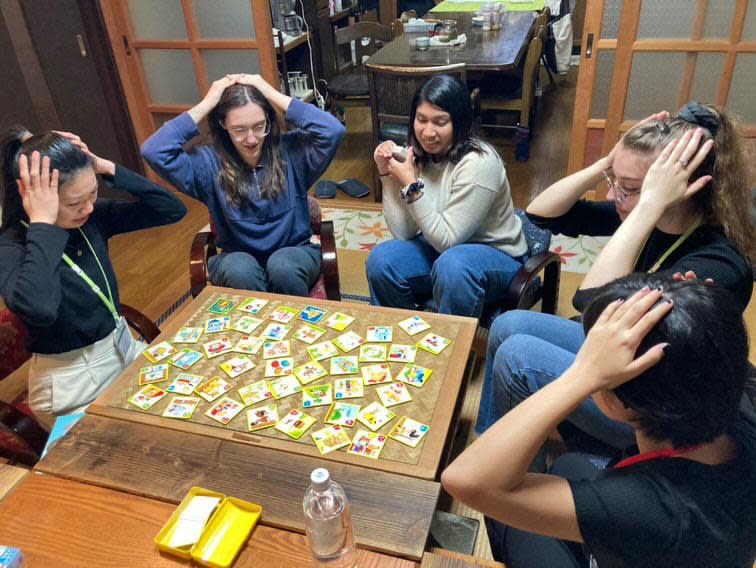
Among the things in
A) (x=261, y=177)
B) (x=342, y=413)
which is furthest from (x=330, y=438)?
(x=261, y=177)

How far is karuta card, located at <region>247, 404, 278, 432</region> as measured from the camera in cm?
138

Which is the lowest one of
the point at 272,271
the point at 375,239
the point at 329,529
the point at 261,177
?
the point at 375,239

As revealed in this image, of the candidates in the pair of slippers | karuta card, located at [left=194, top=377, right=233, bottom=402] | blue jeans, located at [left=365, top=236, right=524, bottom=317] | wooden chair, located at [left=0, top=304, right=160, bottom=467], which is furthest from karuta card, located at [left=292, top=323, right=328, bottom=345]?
the pair of slippers

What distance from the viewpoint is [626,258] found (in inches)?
55.9

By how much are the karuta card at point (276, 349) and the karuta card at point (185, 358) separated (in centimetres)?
19

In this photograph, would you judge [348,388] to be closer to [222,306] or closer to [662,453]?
[222,306]

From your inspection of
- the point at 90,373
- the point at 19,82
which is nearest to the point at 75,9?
the point at 19,82

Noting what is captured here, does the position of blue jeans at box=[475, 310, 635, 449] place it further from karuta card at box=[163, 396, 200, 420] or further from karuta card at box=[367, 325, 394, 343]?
karuta card at box=[163, 396, 200, 420]

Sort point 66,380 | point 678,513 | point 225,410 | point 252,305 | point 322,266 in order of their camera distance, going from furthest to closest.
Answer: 1. point 322,266
2. point 252,305
3. point 66,380
4. point 225,410
5. point 678,513

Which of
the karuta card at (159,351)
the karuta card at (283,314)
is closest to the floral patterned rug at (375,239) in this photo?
the karuta card at (283,314)

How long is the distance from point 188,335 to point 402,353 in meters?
0.66

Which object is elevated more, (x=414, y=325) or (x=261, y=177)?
(x=261, y=177)

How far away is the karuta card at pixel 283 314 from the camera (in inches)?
69.2

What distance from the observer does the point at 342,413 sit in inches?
55.1
